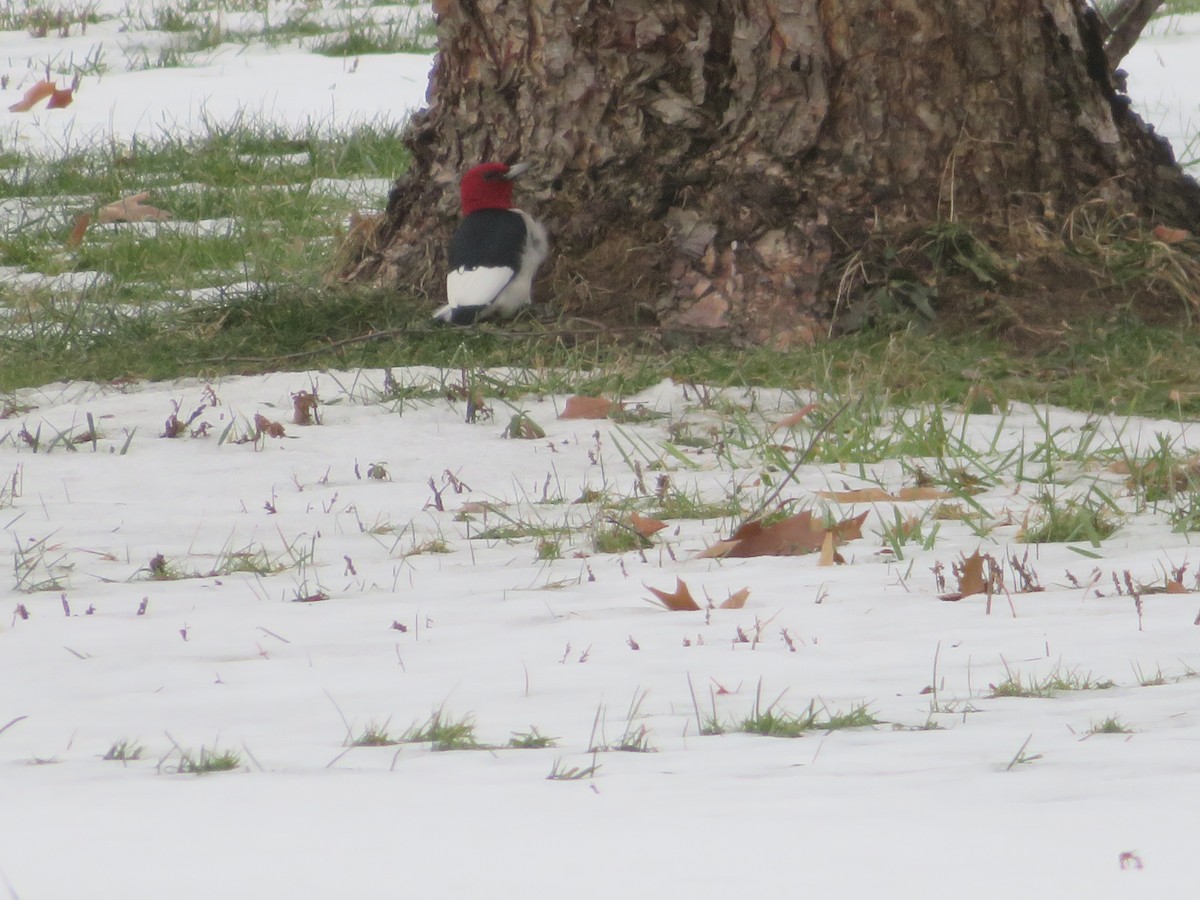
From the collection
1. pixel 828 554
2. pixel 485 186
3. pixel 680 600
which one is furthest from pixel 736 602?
pixel 485 186

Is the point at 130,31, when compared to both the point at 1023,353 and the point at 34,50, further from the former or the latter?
the point at 1023,353

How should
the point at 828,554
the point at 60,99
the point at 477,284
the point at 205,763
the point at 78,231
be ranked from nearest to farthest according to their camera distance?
the point at 205,763 → the point at 828,554 → the point at 477,284 → the point at 78,231 → the point at 60,99

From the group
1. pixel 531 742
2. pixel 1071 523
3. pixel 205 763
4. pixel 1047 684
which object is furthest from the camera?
pixel 1071 523

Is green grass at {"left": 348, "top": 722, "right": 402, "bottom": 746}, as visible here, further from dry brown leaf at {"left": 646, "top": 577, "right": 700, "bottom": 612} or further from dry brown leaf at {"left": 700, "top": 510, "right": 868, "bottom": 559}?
dry brown leaf at {"left": 700, "top": 510, "right": 868, "bottom": 559}

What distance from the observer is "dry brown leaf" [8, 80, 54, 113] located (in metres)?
11.0

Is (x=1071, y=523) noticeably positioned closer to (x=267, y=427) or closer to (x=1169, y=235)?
(x=267, y=427)

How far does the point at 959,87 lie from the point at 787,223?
82 cm

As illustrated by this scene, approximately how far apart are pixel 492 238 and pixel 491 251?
75mm

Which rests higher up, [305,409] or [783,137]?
[783,137]

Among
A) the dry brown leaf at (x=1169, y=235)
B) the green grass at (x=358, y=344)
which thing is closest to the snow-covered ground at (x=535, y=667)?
the green grass at (x=358, y=344)

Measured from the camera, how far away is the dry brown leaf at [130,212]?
8.51m

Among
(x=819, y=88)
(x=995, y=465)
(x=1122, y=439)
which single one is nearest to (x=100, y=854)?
(x=995, y=465)

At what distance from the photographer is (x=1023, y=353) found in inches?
224

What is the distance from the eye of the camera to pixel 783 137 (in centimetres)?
598
